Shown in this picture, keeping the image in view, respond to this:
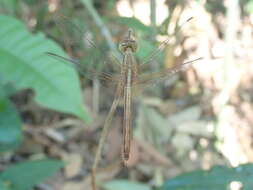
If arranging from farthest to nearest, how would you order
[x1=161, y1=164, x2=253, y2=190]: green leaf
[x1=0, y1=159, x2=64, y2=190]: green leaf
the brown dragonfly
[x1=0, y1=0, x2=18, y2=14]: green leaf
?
[x1=0, y1=0, x2=18, y2=14]: green leaf → [x1=0, y1=159, x2=64, y2=190]: green leaf → [x1=161, y1=164, x2=253, y2=190]: green leaf → the brown dragonfly

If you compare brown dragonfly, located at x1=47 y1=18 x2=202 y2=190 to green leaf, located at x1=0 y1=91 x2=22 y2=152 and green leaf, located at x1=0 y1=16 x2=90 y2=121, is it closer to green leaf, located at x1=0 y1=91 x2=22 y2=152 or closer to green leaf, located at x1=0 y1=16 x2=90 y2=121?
green leaf, located at x1=0 y1=16 x2=90 y2=121

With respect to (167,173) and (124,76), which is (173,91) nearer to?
(167,173)

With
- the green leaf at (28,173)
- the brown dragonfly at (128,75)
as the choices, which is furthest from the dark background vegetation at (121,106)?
the brown dragonfly at (128,75)

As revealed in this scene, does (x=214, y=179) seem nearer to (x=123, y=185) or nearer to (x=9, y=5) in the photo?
(x=123, y=185)

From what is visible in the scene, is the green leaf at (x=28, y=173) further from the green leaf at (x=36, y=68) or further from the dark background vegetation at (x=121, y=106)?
the green leaf at (x=36, y=68)

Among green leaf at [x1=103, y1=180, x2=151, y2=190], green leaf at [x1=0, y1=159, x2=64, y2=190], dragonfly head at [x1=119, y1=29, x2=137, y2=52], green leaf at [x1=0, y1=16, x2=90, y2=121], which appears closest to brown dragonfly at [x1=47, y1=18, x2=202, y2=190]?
dragonfly head at [x1=119, y1=29, x2=137, y2=52]

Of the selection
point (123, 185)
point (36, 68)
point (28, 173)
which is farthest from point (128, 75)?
point (123, 185)

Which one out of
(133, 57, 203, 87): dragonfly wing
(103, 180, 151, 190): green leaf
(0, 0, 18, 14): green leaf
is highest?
(0, 0, 18, 14): green leaf
